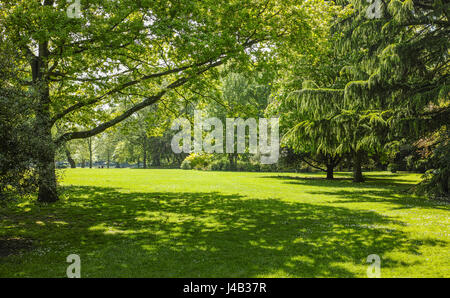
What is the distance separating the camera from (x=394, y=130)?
15.4 m

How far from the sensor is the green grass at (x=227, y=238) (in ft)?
19.6

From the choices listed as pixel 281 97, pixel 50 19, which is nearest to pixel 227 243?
pixel 50 19

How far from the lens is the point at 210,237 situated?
8.38m

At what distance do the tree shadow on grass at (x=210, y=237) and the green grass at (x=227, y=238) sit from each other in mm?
25

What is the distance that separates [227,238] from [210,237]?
47 centimetres

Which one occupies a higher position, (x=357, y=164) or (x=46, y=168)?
(x=46, y=168)
